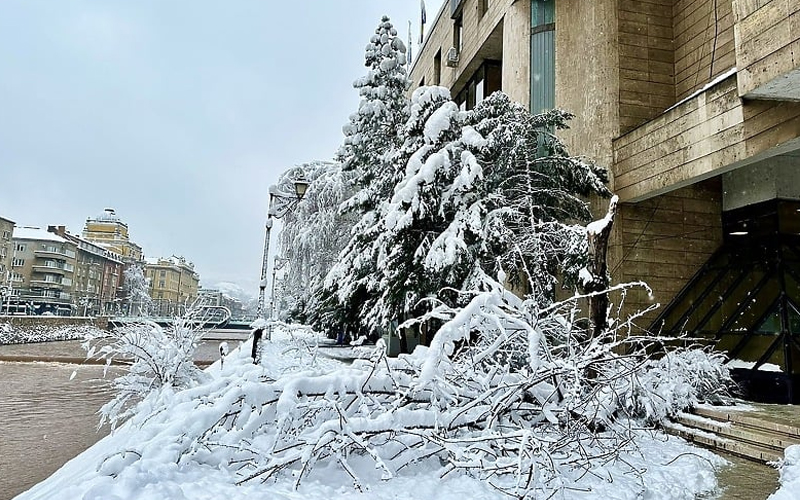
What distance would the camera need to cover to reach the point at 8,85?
7494 centimetres

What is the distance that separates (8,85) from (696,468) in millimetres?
94994

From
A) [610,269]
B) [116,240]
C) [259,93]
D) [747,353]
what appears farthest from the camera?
[116,240]

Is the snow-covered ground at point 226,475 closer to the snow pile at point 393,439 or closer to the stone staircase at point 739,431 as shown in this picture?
the snow pile at point 393,439

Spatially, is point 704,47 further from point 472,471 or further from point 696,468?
point 472,471

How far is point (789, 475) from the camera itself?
4492 mm

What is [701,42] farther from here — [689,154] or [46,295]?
[46,295]

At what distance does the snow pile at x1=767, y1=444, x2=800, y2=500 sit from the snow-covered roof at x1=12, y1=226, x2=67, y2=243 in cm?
6882

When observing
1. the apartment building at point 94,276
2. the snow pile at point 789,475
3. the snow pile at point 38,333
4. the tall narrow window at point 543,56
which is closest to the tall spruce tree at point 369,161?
the tall narrow window at point 543,56

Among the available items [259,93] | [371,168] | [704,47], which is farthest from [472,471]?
[259,93]

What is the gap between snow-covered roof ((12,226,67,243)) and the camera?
5806cm

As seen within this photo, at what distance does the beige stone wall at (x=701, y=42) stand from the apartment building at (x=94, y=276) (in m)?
62.2

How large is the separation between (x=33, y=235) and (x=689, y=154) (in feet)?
224

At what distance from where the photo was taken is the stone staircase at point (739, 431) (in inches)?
208

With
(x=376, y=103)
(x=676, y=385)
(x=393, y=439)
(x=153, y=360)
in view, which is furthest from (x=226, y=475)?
(x=376, y=103)
